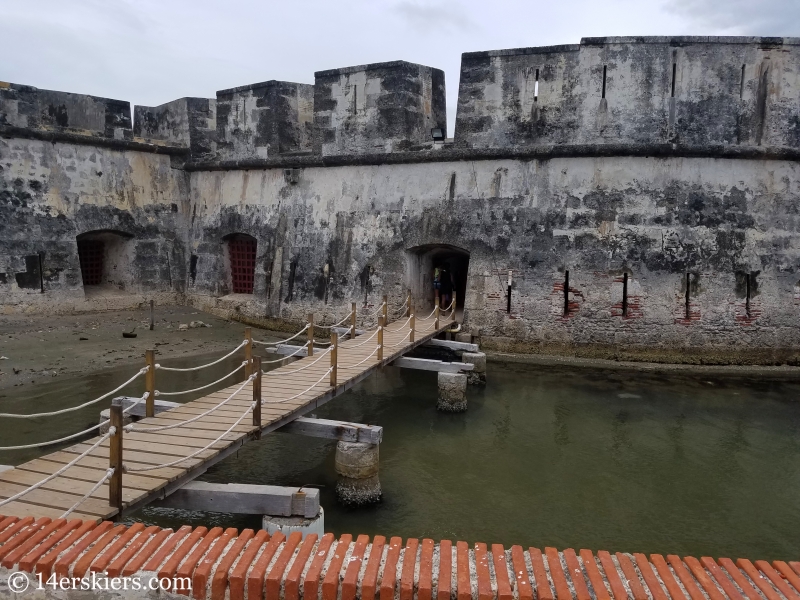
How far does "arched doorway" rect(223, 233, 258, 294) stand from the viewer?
14383 millimetres

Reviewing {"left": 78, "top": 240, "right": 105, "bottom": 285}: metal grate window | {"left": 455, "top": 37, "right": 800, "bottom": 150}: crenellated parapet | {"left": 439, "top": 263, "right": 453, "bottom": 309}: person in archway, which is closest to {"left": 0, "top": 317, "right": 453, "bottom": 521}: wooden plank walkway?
{"left": 439, "top": 263, "right": 453, "bottom": 309}: person in archway

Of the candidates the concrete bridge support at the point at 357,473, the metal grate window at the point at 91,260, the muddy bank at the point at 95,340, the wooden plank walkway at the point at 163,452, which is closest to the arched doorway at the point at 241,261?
the muddy bank at the point at 95,340

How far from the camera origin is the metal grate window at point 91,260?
45.1ft

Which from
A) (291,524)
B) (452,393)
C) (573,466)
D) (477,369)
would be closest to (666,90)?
(477,369)

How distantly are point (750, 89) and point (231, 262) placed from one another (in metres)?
11.3

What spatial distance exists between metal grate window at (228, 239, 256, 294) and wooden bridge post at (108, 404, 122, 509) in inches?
427

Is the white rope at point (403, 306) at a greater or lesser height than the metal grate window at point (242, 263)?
lesser

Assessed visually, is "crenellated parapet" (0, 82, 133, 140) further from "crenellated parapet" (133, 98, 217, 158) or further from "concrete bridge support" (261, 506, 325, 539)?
"concrete bridge support" (261, 506, 325, 539)

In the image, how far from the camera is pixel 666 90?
10781 millimetres

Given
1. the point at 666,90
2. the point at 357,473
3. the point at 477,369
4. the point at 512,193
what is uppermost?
the point at 666,90

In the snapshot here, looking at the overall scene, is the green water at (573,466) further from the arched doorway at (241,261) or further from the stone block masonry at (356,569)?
the arched doorway at (241,261)

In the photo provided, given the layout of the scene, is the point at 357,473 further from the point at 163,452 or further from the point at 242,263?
the point at 242,263

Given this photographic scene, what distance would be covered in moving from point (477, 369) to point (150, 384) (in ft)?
18.8

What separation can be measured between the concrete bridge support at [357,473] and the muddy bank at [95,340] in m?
5.67
